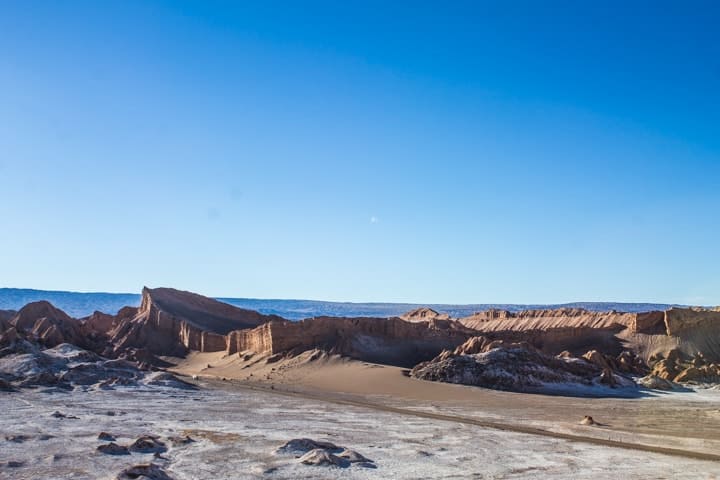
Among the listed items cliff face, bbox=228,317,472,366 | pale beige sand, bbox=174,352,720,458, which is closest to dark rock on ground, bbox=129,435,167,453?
pale beige sand, bbox=174,352,720,458

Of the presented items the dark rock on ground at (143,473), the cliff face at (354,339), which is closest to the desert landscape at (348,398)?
the dark rock on ground at (143,473)

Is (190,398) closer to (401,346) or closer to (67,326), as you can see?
(401,346)

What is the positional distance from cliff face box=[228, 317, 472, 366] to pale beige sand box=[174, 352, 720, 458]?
195cm

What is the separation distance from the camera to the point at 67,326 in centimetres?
6294

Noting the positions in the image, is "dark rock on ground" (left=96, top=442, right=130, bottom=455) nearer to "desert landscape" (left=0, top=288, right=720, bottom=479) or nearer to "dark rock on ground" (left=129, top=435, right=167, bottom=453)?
"desert landscape" (left=0, top=288, right=720, bottom=479)

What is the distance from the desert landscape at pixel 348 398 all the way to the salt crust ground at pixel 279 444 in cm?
9

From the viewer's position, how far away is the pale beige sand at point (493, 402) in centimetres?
2530

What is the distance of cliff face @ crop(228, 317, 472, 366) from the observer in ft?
180

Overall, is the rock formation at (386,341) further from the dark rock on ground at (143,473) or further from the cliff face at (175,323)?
the dark rock on ground at (143,473)

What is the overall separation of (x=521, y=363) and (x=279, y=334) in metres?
20.5

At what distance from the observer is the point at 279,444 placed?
20578 millimetres

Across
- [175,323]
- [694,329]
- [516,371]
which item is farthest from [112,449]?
[694,329]

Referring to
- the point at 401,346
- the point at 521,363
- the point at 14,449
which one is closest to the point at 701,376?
the point at 521,363

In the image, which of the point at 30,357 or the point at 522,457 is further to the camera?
the point at 30,357
